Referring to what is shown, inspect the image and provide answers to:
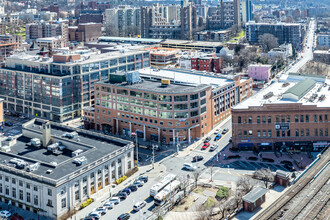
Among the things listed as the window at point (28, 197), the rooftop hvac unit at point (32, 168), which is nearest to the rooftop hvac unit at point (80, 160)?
the rooftop hvac unit at point (32, 168)

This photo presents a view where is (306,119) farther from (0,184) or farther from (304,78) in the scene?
(0,184)

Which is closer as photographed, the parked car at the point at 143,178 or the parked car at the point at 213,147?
the parked car at the point at 143,178

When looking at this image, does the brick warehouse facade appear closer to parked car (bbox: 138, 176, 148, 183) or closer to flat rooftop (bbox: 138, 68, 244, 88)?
flat rooftop (bbox: 138, 68, 244, 88)

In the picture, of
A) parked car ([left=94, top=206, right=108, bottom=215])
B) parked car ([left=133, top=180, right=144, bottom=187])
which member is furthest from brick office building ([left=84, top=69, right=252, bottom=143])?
parked car ([left=94, top=206, right=108, bottom=215])

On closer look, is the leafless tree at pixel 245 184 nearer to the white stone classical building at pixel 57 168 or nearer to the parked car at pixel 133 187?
the parked car at pixel 133 187

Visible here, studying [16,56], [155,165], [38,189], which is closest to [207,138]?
[155,165]

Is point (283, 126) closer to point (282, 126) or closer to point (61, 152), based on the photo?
point (282, 126)

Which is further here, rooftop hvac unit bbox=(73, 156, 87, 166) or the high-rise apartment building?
the high-rise apartment building
